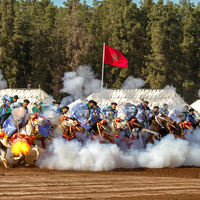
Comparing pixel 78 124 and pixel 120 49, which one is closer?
pixel 78 124

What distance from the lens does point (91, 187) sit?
695cm

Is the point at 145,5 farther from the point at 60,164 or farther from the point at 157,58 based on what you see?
the point at 60,164

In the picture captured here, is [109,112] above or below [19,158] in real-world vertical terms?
above

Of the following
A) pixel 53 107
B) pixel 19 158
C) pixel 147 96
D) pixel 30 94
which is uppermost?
pixel 53 107

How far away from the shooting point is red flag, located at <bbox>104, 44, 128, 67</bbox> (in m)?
17.8

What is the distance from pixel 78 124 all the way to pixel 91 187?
368 cm

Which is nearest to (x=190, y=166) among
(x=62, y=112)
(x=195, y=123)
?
(x=195, y=123)

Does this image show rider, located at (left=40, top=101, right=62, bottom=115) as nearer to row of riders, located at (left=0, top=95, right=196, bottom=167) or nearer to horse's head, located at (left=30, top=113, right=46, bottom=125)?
row of riders, located at (left=0, top=95, right=196, bottom=167)

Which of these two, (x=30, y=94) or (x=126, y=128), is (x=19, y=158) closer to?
(x=126, y=128)

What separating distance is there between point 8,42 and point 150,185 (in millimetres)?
30186

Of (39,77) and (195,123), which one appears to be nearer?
(195,123)

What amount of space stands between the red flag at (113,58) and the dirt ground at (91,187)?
10.2 meters

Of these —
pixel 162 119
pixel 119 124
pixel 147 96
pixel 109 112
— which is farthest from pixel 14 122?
pixel 147 96

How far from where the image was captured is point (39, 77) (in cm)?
3581
